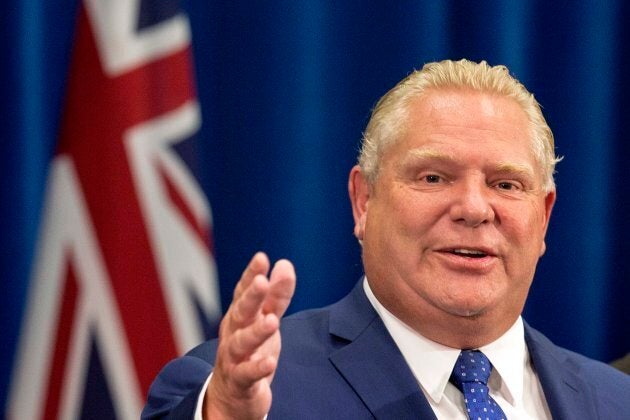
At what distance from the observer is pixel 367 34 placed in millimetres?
2736

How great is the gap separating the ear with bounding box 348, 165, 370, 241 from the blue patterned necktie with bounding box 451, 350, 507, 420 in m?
0.30

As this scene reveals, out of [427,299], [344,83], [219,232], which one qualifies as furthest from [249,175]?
[427,299]

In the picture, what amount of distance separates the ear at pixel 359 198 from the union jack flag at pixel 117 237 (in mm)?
357

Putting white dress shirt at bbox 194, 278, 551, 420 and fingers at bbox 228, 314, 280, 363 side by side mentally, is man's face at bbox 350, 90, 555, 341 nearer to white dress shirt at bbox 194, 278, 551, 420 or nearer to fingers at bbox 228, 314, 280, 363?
white dress shirt at bbox 194, 278, 551, 420

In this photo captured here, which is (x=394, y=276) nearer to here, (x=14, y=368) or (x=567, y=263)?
(x=14, y=368)

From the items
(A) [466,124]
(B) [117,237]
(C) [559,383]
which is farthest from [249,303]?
(B) [117,237]

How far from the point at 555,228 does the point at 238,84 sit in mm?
962

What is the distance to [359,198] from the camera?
1.99 meters

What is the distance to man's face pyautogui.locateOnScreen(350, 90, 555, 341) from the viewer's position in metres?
1.77

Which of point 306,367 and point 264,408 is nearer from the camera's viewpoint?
point 264,408

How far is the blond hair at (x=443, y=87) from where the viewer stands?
1.89m

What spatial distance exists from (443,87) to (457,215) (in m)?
0.27

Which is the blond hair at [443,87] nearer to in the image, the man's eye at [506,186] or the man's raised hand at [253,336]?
the man's eye at [506,186]

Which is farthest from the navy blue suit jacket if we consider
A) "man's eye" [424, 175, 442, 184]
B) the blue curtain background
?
the blue curtain background
